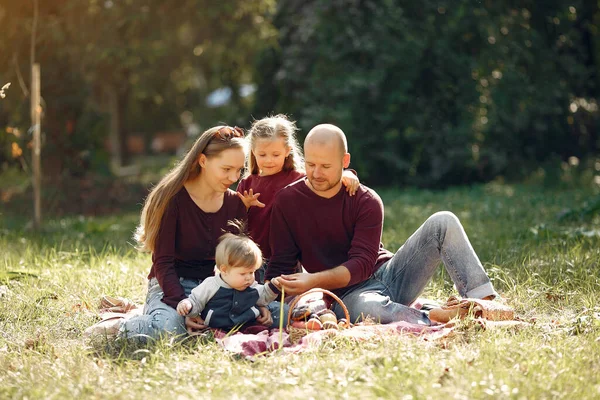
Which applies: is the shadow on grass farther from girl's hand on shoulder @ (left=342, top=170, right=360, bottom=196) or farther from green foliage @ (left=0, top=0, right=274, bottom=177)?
green foliage @ (left=0, top=0, right=274, bottom=177)

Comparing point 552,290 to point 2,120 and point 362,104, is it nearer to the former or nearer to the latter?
point 362,104

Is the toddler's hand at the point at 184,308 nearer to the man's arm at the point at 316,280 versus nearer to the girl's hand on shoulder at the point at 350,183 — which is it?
the man's arm at the point at 316,280

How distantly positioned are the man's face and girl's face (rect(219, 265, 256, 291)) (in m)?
0.66

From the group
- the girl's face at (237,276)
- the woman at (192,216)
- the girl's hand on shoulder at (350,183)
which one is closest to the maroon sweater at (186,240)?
the woman at (192,216)

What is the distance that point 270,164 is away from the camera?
5.14 m

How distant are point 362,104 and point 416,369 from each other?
368 inches

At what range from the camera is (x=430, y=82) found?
42.1 ft

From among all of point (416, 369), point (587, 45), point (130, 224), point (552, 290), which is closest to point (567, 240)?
point (552, 290)

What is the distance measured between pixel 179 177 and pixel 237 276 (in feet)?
2.49

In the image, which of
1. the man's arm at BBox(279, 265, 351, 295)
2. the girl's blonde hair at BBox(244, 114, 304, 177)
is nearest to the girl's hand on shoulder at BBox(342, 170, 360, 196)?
the man's arm at BBox(279, 265, 351, 295)

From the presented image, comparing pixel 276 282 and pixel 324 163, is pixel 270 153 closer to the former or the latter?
pixel 324 163

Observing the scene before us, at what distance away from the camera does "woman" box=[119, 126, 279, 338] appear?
15.3 feet

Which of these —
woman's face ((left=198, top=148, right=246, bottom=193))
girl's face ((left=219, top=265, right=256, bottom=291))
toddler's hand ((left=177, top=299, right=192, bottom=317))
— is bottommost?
toddler's hand ((left=177, top=299, right=192, bottom=317))

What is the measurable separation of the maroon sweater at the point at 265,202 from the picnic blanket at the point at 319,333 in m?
0.73
